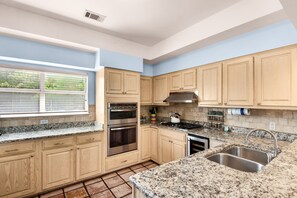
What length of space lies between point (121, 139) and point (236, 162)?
7.18ft

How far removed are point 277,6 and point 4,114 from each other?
4.27 meters

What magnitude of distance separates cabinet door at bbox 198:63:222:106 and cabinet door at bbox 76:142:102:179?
221 cm

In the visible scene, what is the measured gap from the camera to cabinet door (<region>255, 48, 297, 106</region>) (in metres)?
1.86

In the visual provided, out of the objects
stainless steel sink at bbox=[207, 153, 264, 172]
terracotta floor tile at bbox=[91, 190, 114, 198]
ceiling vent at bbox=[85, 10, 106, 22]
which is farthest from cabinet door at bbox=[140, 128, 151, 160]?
ceiling vent at bbox=[85, 10, 106, 22]

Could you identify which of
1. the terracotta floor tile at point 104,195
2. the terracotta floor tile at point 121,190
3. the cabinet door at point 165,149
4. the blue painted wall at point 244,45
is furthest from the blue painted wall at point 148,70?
the terracotta floor tile at point 104,195

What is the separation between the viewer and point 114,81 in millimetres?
3102

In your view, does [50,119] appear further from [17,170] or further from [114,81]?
[114,81]

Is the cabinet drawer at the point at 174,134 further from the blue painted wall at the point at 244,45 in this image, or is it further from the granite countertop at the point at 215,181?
the granite countertop at the point at 215,181

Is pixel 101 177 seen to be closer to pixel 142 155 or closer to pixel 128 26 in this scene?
pixel 142 155

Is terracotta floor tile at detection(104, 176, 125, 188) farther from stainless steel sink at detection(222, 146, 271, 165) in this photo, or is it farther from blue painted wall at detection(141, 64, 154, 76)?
blue painted wall at detection(141, 64, 154, 76)

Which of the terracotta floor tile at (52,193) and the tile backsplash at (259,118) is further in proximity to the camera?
the terracotta floor tile at (52,193)

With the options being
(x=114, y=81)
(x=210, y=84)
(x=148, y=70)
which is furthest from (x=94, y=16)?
(x=210, y=84)

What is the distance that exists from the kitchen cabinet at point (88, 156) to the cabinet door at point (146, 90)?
60.7 inches

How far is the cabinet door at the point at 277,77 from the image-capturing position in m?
1.86
